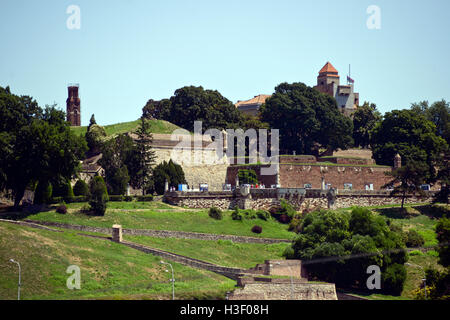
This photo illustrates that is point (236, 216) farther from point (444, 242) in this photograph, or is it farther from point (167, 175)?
point (444, 242)

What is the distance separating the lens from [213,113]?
103188mm

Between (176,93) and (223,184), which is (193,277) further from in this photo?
(176,93)

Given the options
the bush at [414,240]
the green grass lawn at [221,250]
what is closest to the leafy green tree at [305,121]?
the bush at [414,240]

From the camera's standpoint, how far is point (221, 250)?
68188 millimetres

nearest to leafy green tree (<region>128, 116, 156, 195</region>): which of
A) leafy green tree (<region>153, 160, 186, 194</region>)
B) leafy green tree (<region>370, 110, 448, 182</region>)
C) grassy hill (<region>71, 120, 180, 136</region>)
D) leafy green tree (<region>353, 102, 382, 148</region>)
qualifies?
leafy green tree (<region>153, 160, 186, 194</region>)

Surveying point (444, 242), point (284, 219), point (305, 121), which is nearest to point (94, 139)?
point (284, 219)

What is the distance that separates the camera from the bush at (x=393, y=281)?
63438 millimetres

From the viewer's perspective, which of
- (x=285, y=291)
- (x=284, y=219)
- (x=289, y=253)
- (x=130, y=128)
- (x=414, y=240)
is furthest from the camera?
(x=130, y=128)

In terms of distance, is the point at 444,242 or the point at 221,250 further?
the point at 221,250

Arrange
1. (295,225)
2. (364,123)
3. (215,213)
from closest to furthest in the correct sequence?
(215,213)
(295,225)
(364,123)

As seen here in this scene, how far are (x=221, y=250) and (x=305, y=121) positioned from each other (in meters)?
38.3

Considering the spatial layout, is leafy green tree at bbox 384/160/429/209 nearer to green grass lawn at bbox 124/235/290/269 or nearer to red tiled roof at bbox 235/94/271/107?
green grass lawn at bbox 124/235/290/269
